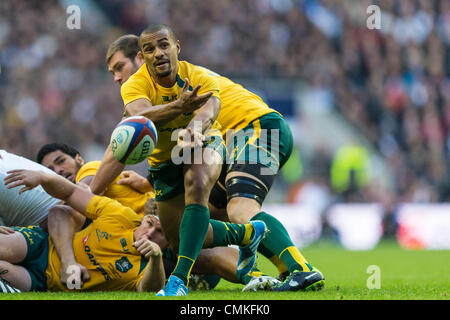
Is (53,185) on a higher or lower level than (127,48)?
lower

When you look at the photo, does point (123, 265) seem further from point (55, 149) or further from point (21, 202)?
point (55, 149)

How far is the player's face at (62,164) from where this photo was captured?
20.7 ft

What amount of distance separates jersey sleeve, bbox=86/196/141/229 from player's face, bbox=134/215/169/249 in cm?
11

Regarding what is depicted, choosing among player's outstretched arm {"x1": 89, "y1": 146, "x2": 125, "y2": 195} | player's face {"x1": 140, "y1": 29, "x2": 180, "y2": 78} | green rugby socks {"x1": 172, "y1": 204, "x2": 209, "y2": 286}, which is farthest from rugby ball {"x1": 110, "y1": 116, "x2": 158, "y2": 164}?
player's outstretched arm {"x1": 89, "y1": 146, "x2": 125, "y2": 195}

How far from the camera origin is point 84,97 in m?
14.7

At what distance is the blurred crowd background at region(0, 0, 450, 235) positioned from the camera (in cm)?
1452

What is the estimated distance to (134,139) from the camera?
4.28m

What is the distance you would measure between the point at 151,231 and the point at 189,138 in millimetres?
A: 1086

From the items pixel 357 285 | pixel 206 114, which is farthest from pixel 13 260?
pixel 357 285

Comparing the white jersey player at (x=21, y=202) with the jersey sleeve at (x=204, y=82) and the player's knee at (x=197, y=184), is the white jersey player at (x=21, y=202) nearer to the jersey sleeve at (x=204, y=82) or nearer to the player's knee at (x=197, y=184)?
the jersey sleeve at (x=204, y=82)

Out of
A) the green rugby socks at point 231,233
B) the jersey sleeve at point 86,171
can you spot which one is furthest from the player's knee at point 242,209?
the jersey sleeve at point 86,171

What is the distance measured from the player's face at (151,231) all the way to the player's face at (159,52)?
40.6 inches

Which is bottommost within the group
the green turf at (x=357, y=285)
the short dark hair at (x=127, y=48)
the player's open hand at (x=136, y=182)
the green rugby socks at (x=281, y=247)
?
the green turf at (x=357, y=285)
